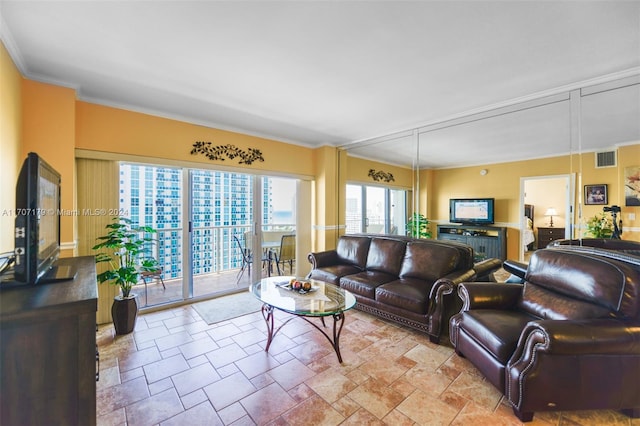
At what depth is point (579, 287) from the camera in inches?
78.8

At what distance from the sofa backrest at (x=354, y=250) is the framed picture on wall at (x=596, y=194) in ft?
11.7

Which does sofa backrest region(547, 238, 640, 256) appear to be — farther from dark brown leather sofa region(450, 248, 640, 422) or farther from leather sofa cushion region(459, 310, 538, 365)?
leather sofa cushion region(459, 310, 538, 365)

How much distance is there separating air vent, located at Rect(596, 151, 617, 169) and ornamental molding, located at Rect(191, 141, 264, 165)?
5.38 m

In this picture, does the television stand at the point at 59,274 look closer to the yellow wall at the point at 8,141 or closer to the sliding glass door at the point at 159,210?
the yellow wall at the point at 8,141

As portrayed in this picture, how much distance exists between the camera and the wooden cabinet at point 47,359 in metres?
0.97

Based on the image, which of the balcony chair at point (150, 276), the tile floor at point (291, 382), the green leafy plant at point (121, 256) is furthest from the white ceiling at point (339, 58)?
the tile floor at point (291, 382)

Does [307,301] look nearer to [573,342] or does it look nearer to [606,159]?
[573,342]

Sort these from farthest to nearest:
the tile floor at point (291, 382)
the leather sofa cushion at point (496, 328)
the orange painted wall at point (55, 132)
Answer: the orange painted wall at point (55, 132), the leather sofa cushion at point (496, 328), the tile floor at point (291, 382)

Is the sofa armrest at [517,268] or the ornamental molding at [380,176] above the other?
the ornamental molding at [380,176]

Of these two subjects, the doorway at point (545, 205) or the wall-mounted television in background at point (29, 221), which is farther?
the doorway at point (545, 205)

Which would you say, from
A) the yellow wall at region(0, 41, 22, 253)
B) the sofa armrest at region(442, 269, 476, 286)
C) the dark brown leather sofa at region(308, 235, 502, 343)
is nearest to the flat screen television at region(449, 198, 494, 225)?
the dark brown leather sofa at region(308, 235, 502, 343)

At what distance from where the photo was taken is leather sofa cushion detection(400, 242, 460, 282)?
3105 millimetres

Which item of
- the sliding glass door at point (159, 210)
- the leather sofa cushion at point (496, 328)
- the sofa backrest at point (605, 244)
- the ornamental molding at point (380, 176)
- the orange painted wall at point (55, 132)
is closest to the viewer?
the leather sofa cushion at point (496, 328)

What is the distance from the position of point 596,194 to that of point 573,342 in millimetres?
4036
